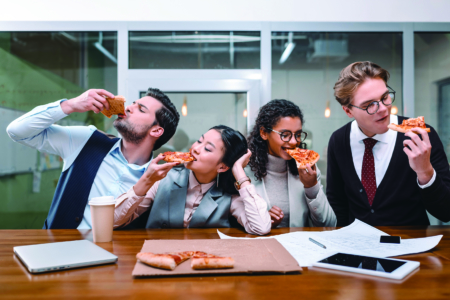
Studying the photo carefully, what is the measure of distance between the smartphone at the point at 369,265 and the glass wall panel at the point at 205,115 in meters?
2.33

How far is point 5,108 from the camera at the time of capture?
3301 millimetres

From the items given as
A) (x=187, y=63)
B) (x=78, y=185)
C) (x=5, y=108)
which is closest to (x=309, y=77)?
(x=187, y=63)

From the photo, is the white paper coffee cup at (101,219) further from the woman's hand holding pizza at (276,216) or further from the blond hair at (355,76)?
the blond hair at (355,76)

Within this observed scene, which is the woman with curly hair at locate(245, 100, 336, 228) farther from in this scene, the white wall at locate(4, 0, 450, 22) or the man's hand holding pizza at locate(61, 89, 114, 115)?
the white wall at locate(4, 0, 450, 22)

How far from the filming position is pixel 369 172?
2098mm

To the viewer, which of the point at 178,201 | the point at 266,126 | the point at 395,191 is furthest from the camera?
the point at 266,126

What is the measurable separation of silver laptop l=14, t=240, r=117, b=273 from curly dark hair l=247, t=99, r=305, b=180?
1333 millimetres

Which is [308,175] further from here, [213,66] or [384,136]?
[213,66]

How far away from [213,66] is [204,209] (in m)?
1.91

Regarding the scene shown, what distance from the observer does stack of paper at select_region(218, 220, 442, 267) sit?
3.81ft

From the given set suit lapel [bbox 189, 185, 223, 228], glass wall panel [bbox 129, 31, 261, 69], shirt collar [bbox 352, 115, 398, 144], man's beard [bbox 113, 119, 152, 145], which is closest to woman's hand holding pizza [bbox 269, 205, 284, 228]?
suit lapel [bbox 189, 185, 223, 228]

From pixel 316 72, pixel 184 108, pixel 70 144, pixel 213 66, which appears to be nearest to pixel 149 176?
pixel 70 144

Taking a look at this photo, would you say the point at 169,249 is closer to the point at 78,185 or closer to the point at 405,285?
the point at 405,285

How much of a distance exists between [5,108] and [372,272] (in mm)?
3711
